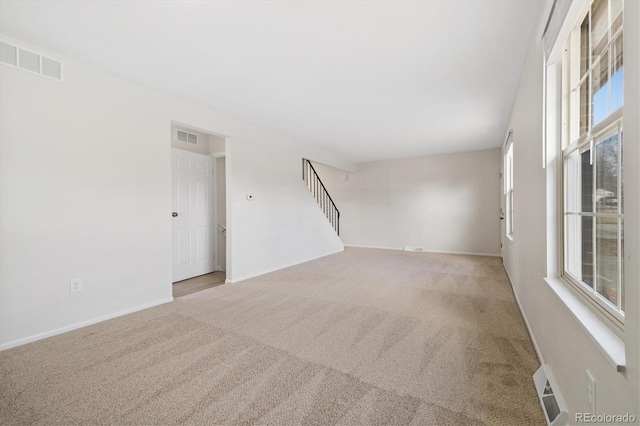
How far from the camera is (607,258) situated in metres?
1.10

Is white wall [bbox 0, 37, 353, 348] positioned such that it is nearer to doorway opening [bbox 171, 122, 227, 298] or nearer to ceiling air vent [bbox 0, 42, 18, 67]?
ceiling air vent [bbox 0, 42, 18, 67]

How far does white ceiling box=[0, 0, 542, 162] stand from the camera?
6.20 feet

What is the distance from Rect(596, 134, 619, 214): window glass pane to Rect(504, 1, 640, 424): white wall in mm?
289

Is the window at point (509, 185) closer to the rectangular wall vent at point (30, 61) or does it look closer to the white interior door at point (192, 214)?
the white interior door at point (192, 214)

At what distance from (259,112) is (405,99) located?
2.01 metres

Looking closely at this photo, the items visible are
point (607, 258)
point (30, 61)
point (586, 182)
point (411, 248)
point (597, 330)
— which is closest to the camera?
point (597, 330)

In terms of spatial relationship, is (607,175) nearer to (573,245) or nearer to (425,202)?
(573,245)

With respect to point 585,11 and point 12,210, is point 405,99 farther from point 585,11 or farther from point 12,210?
point 12,210

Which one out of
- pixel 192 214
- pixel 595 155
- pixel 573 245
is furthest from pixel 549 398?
pixel 192 214

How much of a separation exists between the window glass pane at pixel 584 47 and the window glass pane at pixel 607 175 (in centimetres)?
48

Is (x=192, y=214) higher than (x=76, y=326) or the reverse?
higher

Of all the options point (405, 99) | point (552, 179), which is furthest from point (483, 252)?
point (552, 179)

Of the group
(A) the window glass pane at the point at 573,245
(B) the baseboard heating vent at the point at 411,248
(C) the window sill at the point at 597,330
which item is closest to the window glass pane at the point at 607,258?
(C) the window sill at the point at 597,330

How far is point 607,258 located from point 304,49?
7.96 feet
